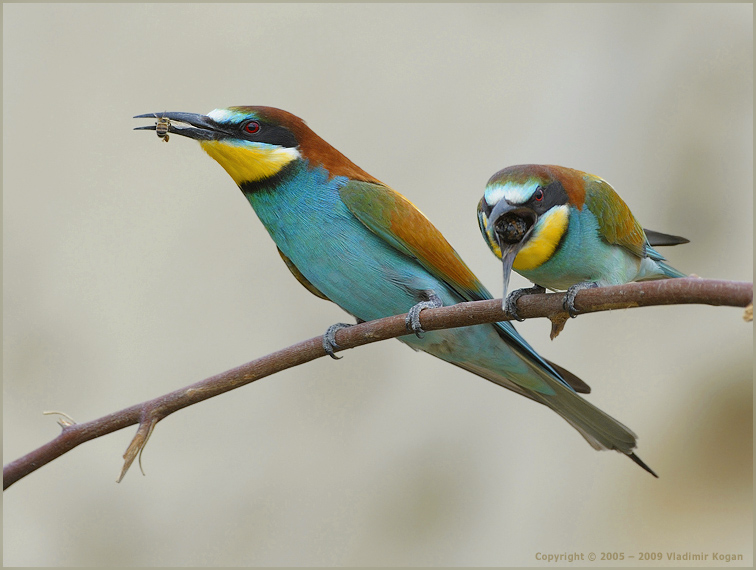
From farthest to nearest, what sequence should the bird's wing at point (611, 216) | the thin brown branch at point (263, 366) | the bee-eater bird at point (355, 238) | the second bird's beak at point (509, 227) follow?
1. the bee-eater bird at point (355, 238)
2. the bird's wing at point (611, 216)
3. the second bird's beak at point (509, 227)
4. the thin brown branch at point (263, 366)

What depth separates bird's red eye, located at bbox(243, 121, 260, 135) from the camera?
4.47 ft

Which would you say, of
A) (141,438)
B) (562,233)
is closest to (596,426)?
(562,233)

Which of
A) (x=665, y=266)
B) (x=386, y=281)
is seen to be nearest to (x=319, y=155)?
(x=386, y=281)

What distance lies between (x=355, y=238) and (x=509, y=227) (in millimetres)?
390

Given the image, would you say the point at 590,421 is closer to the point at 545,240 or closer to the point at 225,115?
the point at 545,240

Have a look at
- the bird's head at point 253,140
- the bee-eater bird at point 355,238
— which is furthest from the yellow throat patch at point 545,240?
the bird's head at point 253,140

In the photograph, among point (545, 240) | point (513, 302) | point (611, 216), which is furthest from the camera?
point (611, 216)

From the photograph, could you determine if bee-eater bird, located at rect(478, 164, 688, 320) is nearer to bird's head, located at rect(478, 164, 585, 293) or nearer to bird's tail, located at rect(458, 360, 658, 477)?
bird's head, located at rect(478, 164, 585, 293)

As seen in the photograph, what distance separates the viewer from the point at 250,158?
137 cm

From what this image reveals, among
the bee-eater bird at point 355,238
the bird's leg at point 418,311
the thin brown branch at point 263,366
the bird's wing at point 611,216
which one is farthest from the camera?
the bee-eater bird at point 355,238

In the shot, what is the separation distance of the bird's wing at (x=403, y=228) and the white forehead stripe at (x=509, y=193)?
0.31 metres

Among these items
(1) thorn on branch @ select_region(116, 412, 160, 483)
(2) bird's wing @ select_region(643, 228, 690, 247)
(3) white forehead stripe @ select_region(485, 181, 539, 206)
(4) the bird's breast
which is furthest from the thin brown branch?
(2) bird's wing @ select_region(643, 228, 690, 247)

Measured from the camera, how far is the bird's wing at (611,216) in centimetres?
126

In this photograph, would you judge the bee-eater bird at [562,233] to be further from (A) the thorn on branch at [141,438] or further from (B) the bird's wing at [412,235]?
(A) the thorn on branch at [141,438]
